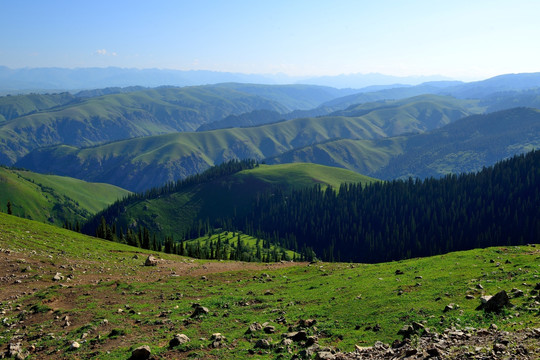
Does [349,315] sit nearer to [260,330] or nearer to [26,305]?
[260,330]

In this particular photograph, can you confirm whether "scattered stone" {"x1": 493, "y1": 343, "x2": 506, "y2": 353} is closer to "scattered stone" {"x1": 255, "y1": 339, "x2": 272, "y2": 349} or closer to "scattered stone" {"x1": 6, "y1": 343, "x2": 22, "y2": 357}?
"scattered stone" {"x1": 255, "y1": 339, "x2": 272, "y2": 349}

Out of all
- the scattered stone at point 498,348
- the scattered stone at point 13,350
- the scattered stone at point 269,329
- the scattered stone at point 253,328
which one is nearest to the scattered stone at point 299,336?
the scattered stone at point 269,329

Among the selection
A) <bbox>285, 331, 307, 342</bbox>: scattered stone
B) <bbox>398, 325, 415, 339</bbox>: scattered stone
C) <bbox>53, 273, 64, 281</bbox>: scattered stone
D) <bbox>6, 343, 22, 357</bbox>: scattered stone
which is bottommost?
<bbox>53, 273, 64, 281</bbox>: scattered stone

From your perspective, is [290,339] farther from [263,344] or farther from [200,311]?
[200,311]

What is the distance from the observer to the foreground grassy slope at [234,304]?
1000 inches

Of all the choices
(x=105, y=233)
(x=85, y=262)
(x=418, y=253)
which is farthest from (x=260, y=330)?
(x=418, y=253)

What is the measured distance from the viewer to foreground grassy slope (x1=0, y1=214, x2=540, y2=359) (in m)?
25.4

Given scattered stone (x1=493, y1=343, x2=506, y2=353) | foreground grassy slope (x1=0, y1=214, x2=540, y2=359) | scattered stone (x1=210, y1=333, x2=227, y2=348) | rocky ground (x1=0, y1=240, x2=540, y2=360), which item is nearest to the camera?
scattered stone (x1=493, y1=343, x2=506, y2=353)

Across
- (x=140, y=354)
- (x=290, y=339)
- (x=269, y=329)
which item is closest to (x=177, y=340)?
(x=140, y=354)

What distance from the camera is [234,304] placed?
37156mm

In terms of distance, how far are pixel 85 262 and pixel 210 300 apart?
33.0m

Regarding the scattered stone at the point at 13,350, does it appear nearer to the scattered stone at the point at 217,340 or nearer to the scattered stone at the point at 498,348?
the scattered stone at the point at 217,340

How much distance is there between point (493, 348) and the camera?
1872cm

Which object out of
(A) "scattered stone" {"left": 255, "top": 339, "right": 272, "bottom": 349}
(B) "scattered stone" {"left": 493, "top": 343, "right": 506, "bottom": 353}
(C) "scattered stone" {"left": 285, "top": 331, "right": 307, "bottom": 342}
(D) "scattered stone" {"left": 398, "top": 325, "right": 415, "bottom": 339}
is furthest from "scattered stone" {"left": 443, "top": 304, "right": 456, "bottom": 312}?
(A) "scattered stone" {"left": 255, "top": 339, "right": 272, "bottom": 349}
